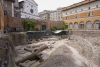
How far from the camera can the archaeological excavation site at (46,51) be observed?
829 cm

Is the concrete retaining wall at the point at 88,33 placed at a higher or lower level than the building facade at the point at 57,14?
lower

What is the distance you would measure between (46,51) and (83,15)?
20.4m

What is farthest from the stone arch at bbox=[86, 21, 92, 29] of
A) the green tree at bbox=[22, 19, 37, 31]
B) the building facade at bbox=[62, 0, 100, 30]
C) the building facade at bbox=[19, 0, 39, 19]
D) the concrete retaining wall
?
the building facade at bbox=[19, 0, 39, 19]

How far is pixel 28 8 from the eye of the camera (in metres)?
31.2

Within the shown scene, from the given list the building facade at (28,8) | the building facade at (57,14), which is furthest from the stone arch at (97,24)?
the building facade at (57,14)

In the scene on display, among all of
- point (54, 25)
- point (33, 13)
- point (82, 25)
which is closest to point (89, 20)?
point (82, 25)

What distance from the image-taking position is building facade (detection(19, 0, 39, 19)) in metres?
29.1

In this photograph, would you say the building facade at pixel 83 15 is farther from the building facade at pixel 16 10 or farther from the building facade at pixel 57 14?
the building facade at pixel 16 10

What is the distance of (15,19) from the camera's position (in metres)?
20.7

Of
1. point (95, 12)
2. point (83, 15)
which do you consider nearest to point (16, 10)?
point (83, 15)

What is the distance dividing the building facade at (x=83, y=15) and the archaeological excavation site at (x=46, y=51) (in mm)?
4396

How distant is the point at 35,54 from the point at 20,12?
20.4m

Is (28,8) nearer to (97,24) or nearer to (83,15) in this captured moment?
(83,15)

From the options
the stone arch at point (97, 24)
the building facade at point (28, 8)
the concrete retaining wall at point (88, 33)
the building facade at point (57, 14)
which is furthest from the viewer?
the building facade at point (57, 14)
